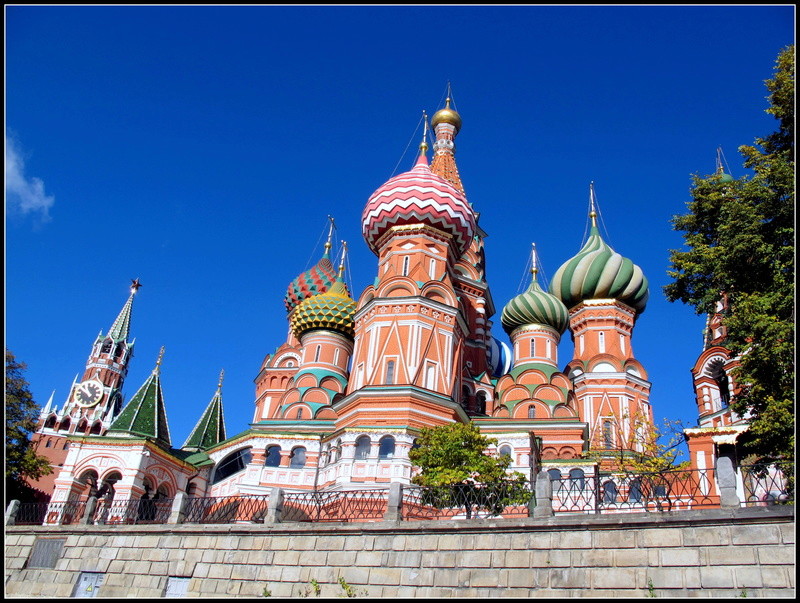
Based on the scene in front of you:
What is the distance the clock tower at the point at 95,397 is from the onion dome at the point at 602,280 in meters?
41.9

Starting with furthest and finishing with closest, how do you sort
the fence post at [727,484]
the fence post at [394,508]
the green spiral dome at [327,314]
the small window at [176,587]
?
the green spiral dome at [327,314] < the small window at [176,587] < the fence post at [394,508] < the fence post at [727,484]

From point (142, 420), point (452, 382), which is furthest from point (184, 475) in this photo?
point (452, 382)

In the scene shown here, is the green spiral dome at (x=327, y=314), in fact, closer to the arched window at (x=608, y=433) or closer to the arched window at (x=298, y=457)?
the arched window at (x=298, y=457)

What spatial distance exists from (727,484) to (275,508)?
790 cm

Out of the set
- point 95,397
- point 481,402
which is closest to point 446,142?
point 481,402

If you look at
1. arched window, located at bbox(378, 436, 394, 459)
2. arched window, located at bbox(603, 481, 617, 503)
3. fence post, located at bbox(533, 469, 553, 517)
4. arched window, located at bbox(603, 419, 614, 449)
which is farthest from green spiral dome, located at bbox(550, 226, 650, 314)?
fence post, located at bbox(533, 469, 553, 517)

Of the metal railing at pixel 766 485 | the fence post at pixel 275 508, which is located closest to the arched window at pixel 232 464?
the fence post at pixel 275 508

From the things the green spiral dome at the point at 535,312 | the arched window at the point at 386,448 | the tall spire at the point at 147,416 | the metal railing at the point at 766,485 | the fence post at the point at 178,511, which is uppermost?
the green spiral dome at the point at 535,312

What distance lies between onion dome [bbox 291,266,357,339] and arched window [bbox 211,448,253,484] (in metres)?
7.42

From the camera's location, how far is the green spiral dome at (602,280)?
34.5 m

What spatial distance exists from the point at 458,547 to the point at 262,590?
365 cm

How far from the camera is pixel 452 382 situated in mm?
26375

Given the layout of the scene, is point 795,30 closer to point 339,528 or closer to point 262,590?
point 339,528

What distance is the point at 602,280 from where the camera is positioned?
113 ft
